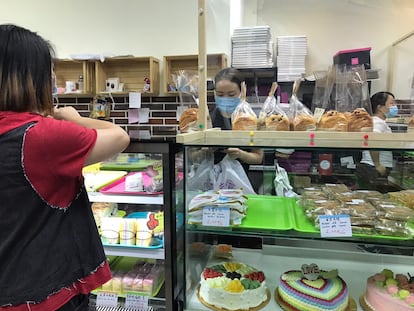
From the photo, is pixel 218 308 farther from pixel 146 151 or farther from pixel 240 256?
pixel 146 151

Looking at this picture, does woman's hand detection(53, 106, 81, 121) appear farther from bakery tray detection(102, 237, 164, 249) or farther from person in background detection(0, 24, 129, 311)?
bakery tray detection(102, 237, 164, 249)

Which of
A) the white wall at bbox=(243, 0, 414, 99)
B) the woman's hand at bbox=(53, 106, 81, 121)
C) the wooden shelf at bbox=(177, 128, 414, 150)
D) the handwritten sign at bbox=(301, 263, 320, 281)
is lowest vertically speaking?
the handwritten sign at bbox=(301, 263, 320, 281)

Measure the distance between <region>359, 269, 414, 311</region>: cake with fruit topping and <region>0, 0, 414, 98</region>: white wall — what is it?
2.02 m

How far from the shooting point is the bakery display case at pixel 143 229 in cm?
132

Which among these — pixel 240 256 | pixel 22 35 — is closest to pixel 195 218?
pixel 240 256

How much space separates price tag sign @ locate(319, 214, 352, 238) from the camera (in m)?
1.21

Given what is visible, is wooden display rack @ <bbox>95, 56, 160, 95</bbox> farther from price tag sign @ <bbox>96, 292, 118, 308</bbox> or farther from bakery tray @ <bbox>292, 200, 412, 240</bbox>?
bakery tray @ <bbox>292, 200, 412, 240</bbox>

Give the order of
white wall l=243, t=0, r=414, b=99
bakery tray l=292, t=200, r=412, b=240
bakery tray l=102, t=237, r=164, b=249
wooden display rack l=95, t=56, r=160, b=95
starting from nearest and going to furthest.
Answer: bakery tray l=292, t=200, r=412, b=240, bakery tray l=102, t=237, r=164, b=249, white wall l=243, t=0, r=414, b=99, wooden display rack l=95, t=56, r=160, b=95

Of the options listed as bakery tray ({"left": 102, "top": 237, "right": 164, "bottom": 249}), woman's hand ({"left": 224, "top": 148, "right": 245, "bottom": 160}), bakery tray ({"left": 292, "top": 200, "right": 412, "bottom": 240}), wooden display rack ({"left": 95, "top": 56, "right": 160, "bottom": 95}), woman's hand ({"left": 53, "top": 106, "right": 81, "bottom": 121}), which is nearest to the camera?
woman's hand ({"left": 53, "top": 106, "right": 81, "bottom": 121})

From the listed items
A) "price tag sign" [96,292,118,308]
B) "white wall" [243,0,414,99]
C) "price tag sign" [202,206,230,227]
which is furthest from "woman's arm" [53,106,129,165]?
"white wall" [243,0,414,99]

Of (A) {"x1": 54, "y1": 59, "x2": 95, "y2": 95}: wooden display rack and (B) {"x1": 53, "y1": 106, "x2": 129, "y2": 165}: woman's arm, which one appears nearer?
(B) {"x1": 53, "y1": 106, "x2": 129, "y2": 165}: woman's arm

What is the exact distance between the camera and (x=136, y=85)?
3.88 meters

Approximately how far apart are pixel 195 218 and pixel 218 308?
0.36 m

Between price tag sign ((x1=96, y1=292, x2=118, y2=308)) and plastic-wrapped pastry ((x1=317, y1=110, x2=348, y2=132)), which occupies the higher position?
plastic-wrapped pastry ((x1=317, y1=110, x2=348, y2=132))
